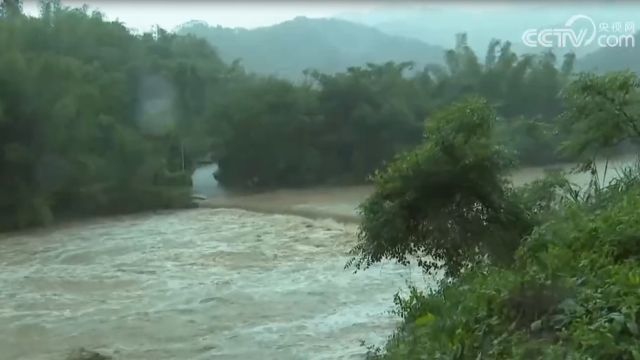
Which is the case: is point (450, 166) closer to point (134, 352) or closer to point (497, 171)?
point (497, 171)

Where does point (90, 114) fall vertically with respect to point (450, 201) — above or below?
above

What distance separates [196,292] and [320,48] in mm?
22054

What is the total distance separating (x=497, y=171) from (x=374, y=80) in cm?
1858

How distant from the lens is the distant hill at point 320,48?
32344 mm

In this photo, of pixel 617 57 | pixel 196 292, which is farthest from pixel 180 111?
pixel 196 292

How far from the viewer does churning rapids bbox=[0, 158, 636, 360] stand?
32.2 ft

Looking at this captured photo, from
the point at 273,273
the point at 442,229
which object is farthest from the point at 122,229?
the point at 442,229

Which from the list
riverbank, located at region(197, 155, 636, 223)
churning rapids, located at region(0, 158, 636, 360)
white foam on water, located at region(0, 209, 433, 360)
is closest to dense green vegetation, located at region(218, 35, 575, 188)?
riverbank, located at region(197, 155, 636, 223)

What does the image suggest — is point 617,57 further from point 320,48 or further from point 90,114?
point 320,48

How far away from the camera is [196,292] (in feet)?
41.4

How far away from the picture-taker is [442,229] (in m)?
7.32

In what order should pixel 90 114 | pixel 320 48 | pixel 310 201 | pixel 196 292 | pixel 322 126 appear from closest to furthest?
pixel 196 292
pixel 90 114
pixel 310 201
pixel 322 126
pixel 320 48

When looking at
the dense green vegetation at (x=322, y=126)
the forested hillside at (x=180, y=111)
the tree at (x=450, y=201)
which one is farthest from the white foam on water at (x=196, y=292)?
the dense green vegetation at (x=322, y=126)

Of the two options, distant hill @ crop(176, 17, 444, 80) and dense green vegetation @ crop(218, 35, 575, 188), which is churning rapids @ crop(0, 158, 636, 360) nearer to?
dense green vegetation @ crop(218, 35, 575, 188)
